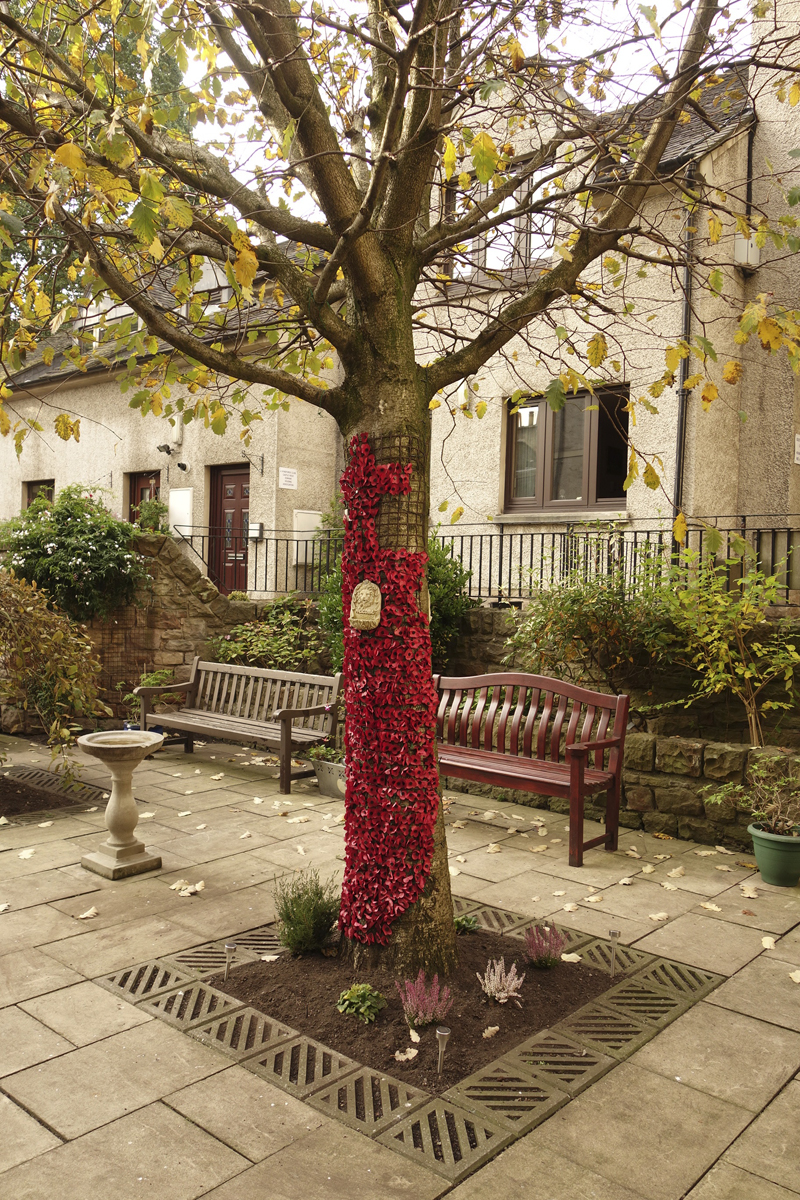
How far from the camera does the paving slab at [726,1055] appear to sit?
10.2ft

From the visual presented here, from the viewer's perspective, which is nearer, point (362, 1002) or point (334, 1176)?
point (334, 1176)

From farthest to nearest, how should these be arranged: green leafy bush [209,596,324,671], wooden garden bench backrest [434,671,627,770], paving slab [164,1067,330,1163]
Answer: green leafy bush [209,596,324,671] → wooden garden bench backrest [434,671,627,770] → paving slab [164,1067,330,1163]

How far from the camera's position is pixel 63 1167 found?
2.59m

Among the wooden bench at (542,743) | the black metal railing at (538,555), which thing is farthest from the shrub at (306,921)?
the black metal railing at (538,555)

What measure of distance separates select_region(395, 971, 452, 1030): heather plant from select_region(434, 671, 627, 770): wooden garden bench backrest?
2.97m

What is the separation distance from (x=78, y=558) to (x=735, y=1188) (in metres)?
8.49

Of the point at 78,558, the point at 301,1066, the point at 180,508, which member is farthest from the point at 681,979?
the point at 180,508

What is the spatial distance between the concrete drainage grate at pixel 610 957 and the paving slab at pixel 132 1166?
6.64 ft

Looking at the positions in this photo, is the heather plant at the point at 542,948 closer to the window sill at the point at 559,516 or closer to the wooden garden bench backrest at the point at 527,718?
the wooden garden bench backrest at the point at 527,718

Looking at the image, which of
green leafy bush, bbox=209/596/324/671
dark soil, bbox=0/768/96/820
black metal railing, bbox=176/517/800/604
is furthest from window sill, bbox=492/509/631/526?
dark soil, bbox=0/768/96/820

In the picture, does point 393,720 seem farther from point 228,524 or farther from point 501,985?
point 228,524

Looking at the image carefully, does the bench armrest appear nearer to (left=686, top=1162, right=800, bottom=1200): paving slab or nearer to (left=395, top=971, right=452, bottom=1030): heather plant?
(left=395, top=971, right=452, bottom=1030): heather plant

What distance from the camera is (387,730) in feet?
12.2

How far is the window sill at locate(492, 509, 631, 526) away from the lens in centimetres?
1068
